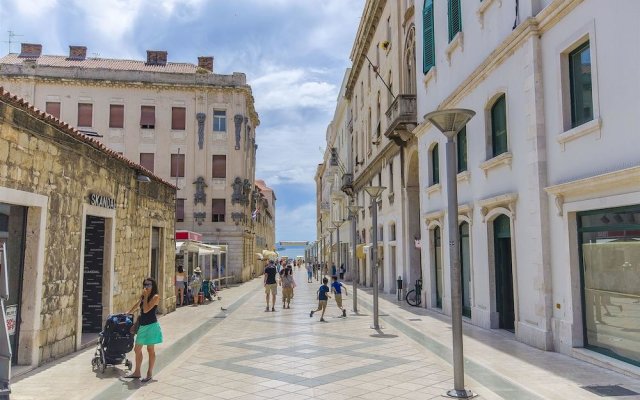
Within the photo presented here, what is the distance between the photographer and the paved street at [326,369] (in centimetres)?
703

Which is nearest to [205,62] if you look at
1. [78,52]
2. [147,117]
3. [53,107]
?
[147,117]

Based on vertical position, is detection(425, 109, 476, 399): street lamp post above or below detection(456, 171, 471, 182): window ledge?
below

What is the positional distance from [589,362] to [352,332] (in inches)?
225

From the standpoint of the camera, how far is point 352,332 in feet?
41.8

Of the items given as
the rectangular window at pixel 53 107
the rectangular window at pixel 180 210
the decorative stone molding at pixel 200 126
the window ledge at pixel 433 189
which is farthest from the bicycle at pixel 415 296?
the rectangular window at pixel 53 107

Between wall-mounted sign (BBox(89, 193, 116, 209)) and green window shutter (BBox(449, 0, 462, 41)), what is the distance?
34.4ft

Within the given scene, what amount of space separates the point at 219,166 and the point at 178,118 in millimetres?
4686

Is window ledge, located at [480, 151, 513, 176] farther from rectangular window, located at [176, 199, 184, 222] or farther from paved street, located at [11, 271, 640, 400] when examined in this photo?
rectangular window, located at [176, 199, 184, 222]

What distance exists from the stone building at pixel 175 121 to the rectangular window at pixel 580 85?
3032 centimetres

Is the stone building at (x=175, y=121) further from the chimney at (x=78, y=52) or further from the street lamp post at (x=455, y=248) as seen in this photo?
the street lamp post at (x=455, y=248)

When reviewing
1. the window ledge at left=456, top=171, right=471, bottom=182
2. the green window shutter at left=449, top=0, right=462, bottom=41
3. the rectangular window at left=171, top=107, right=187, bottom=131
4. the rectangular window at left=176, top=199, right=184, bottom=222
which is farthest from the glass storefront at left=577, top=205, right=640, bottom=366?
the rectangular window at left=171, top=107, right=187, bottom=131

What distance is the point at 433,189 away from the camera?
55.4 feet

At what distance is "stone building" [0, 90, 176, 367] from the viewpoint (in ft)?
26.6

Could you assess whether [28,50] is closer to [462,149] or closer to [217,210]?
[217,210]
